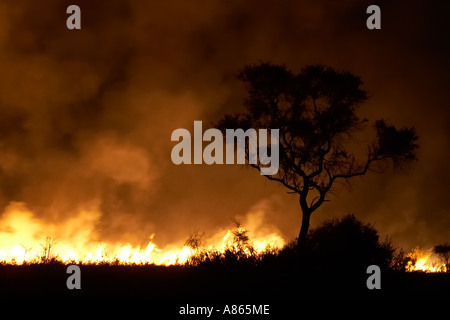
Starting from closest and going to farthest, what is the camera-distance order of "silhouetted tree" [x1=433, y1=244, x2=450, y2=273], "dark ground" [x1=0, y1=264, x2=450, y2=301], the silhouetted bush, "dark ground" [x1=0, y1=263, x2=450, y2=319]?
"dark ground" [x1=0, y1=263, x2=450, y2=319]
"dark ground" [x1=0, y1=264, x2=450, y2=301]
the silhouetted bush
"silhouetted tree" [x1=433, y1=244, x2=450, y2=273]

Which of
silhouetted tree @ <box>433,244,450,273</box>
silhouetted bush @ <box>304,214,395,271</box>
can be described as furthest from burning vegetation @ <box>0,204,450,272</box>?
silhouetted tree @ <box>433,244,450,273</box>

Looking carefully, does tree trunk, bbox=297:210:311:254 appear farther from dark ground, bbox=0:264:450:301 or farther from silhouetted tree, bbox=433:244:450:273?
silhouetted tree, bbox=433:244:450:273

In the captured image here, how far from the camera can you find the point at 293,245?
25562 millimetres

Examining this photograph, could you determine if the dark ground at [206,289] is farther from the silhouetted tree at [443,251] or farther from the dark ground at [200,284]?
the silhouetted tree at [443,251]

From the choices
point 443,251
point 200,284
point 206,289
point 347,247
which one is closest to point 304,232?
point 347,247

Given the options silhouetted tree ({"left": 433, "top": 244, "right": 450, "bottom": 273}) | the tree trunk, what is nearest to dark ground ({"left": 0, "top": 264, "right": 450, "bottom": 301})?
the tree trunk

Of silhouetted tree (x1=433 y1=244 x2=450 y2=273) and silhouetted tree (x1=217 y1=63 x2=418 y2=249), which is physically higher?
silhouetted tree (x1=217 y1=63 x2=418 y2=249)

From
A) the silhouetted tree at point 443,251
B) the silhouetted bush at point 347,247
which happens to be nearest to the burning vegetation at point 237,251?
the silhouetted bush at point 347,247

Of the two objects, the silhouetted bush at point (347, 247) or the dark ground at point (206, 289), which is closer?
the dark ground at point (206, 289)

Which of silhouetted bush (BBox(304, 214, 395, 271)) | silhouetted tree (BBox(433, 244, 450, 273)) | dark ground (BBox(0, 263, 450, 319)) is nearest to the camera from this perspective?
dark ground (BBox(0, 263, 450, 319))

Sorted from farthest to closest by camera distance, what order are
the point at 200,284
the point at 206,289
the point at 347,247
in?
the point at 347,247
the point at 200,284
the point at 206,289

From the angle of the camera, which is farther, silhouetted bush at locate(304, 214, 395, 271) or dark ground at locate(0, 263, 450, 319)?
silhouetted bush at locate(304, 214, 395, 271)

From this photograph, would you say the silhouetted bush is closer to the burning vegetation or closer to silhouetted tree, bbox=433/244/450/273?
the burning vegetation

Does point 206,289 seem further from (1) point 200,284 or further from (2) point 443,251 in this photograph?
(2) point 443,251
